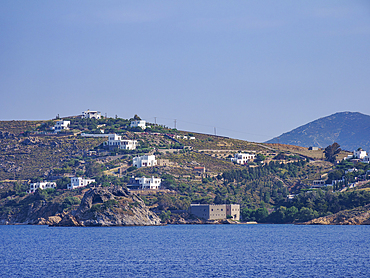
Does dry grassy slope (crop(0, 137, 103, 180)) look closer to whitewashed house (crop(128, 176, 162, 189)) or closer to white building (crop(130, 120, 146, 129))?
white building (crop(130, 120, 146, 129))

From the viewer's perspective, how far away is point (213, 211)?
119 m

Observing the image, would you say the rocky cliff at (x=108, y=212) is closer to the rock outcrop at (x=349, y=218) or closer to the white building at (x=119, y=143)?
the rock outcrop at (x=349, y=218)

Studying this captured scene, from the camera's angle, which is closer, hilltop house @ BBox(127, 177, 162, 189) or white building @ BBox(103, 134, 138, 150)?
hilltop house @ BBox(127, 177, 162, 189)

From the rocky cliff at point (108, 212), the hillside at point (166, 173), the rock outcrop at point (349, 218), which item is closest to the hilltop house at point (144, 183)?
the hillside at point (166, 173)

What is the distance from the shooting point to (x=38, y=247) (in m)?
68.6

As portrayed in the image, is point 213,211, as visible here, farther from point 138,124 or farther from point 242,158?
point 138,124

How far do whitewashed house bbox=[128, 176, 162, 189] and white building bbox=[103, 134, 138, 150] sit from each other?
26.2m

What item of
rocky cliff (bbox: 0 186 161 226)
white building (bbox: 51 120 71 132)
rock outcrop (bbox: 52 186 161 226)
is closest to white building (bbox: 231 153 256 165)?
rocky cliff (bbox: 0 186 161 226)

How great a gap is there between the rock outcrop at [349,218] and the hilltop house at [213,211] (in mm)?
16422

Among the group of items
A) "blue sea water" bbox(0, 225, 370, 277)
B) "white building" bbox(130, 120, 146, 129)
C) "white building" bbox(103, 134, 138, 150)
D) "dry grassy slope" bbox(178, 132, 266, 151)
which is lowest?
"blue sea water" bbox(0, 225, 370, 277)

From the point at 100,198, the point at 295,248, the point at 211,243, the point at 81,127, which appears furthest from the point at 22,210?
the point at 295,248

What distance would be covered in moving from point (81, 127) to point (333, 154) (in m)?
70.1

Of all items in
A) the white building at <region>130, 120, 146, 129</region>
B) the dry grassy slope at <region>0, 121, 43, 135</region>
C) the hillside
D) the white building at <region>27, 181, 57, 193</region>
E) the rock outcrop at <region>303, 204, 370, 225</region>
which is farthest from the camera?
the white building at <region>130, 120, 146, 129</region>

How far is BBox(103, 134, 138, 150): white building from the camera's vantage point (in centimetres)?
15775
